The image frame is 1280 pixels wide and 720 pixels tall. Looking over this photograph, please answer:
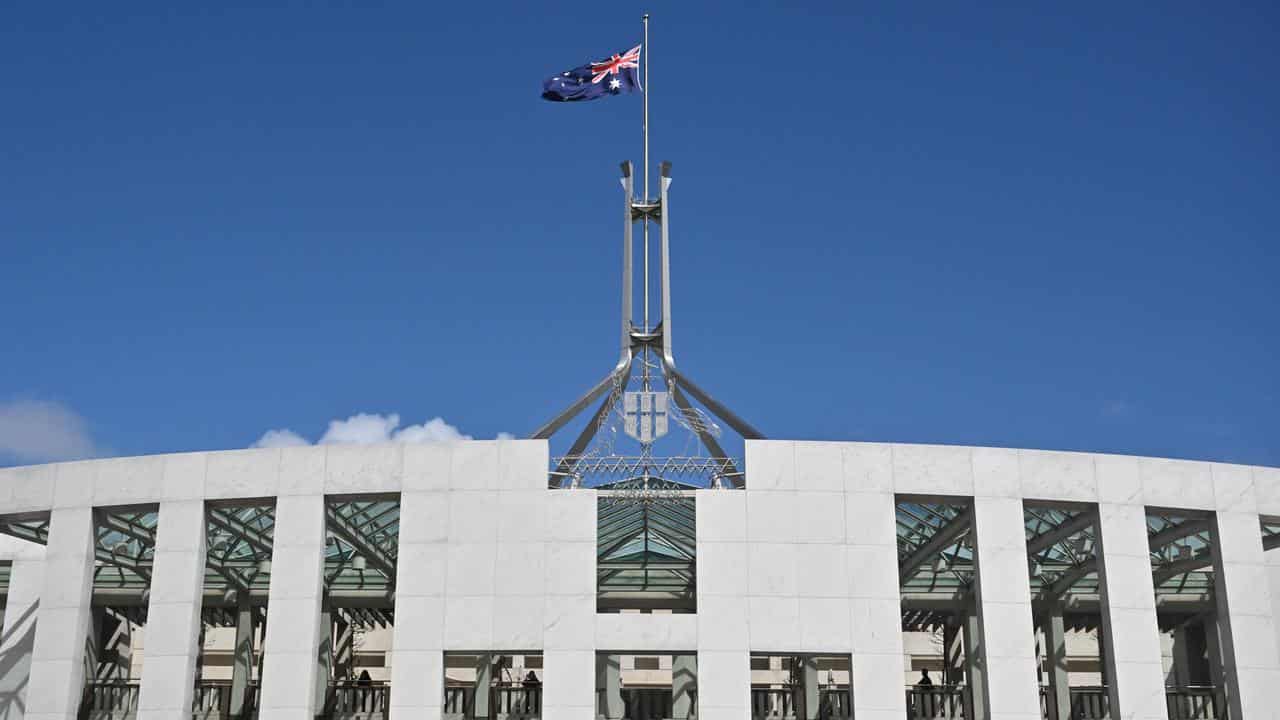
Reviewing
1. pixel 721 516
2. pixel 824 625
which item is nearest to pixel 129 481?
pixel 721 516

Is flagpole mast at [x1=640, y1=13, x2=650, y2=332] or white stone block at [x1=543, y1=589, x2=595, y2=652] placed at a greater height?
flagpole mast at [x1=640, y1=13, x2=650, y2=332]

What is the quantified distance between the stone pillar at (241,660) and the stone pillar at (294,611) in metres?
13.5

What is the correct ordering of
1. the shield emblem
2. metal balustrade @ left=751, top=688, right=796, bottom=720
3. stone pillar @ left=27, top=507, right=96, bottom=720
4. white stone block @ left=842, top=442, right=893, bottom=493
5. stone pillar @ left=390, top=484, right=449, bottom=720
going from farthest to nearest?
metal balustrade @ left=751, top=688, right=796, bottom=720
the shield emblem
stone pillar @ left=27, top=507, right=96, bottom=720
white stone block @ left=842, top=442, right=893, bottom=493
stone pillar @ left=390, top=484, right=449, bottom=720

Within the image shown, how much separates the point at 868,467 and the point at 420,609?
1125 centimetres

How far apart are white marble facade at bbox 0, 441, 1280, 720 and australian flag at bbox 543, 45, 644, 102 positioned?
11815mm

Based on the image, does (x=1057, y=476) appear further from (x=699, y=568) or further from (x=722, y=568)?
(x=699, y=568)

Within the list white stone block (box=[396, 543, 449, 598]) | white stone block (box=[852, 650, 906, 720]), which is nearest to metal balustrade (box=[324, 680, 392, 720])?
white stone block (box=[396, 543, 449, 598])

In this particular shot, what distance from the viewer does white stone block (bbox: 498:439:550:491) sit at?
30219 millimetres

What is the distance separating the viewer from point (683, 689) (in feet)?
131

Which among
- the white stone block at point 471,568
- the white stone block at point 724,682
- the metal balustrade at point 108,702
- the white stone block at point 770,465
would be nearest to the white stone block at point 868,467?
the white stone block at point 770,465

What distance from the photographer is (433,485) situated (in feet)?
99.9

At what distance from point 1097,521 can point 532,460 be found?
14109 millimetres

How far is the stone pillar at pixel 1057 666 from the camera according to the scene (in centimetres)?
4225

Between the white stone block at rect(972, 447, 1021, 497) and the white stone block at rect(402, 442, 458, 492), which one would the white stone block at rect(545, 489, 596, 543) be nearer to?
the white stone block at rect(402, 442, 458, 492)
